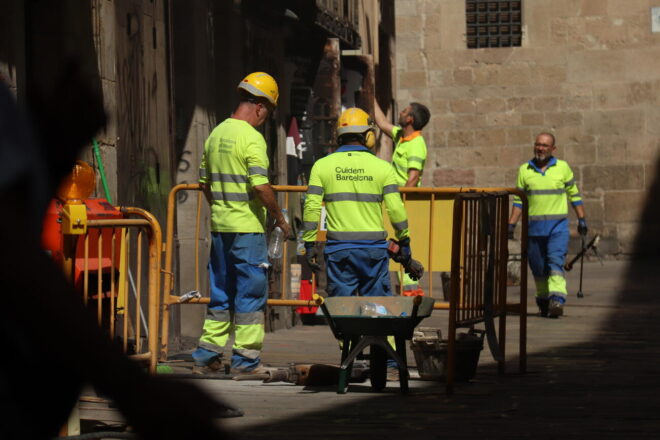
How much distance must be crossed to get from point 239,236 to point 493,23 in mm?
17941

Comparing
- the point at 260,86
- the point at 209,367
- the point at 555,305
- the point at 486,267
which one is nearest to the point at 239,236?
the point at 209,367

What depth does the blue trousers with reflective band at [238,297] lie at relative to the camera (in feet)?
30.0

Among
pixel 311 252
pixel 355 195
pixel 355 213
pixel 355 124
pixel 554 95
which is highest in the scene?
pixel 554 95

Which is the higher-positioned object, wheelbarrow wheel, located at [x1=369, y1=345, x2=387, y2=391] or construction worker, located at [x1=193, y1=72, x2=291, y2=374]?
construction worker, located at [x1=193, y1=72, x2=291, y2=374]

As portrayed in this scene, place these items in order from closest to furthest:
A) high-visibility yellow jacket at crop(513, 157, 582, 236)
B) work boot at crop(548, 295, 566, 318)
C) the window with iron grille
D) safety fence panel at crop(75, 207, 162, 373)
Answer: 1. safety fence panel at crop(75, 207, 162, 373)
2. work boot at crop(548, 295, 566, 318)
3. high-visibility yellow jacket at crop(513, 157, 582, 236)
4. the window with iron grille

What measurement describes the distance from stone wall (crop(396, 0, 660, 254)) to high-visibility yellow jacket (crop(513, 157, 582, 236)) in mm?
11215

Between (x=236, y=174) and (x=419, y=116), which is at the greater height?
(x=419, y=116)

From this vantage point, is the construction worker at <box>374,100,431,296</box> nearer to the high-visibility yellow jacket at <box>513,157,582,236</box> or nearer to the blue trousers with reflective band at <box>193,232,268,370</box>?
the high-visibility yellow jacket at <box>513,157,582,236</box>

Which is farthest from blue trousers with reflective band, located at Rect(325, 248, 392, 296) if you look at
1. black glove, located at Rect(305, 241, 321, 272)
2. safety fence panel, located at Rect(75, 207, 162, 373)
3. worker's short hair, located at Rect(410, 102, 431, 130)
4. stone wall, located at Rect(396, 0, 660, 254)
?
stone wall, located at Rect(396, 0, 660, 254)

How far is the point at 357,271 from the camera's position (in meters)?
9.33

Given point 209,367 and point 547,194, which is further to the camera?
point 547,194

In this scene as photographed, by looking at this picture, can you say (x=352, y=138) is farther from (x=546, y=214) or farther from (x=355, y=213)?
(x=546, y=214)

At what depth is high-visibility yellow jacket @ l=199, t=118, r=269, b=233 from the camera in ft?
30.0

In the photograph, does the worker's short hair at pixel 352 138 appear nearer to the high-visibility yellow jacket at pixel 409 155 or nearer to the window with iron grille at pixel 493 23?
the high-visibility yellow jacket at pixel 409 155
